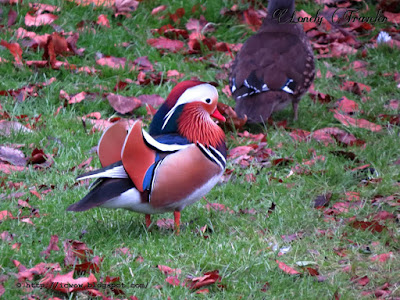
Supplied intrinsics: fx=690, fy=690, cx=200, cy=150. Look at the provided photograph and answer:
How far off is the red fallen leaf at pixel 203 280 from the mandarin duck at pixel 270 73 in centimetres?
226

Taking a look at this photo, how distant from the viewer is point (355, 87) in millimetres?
6102

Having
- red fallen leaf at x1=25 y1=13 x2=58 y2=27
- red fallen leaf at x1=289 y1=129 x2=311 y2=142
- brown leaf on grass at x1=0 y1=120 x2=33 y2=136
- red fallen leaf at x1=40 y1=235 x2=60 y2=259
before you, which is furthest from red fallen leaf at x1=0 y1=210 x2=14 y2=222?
red fallen leaf at x1=25 y1=13 x2=58 y2=27

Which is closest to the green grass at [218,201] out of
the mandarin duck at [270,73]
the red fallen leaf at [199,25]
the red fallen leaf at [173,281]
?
the red fallen leaf at [173,281]

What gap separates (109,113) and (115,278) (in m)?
2.62

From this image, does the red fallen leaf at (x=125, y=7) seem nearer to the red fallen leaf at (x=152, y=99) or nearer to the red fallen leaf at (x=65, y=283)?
the red fallen leaf at (x=152, y=99)

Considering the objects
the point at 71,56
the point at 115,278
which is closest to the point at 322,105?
the point at 71,56

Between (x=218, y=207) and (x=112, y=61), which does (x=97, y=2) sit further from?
(x=218, y=207)

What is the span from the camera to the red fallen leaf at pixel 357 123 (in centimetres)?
527

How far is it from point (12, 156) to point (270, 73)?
6.84ft

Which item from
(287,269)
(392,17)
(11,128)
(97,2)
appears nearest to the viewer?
(287,269)

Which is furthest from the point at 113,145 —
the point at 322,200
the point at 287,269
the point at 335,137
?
the point at 335,137

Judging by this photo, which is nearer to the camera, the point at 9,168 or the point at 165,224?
the point at 165,224

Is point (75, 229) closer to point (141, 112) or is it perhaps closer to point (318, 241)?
point (318, 241)

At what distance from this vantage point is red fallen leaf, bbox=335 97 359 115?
569cm
